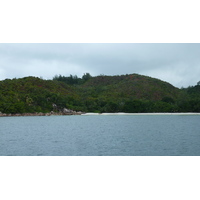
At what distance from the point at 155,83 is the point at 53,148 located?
4996 inches

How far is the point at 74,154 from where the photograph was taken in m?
24.3

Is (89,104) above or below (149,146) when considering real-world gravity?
above

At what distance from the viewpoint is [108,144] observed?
95.8 feet

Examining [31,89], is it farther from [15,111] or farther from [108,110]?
[108,110]

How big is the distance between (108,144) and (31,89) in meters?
86.9

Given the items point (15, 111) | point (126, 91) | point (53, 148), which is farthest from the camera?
point (126, 91)

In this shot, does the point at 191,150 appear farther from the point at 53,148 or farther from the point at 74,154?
the point at 53,148

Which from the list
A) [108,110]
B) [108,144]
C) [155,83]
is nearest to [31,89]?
[108,110]

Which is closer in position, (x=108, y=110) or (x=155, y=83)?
(x=108, y=110)
